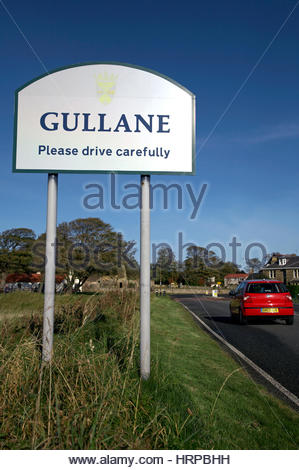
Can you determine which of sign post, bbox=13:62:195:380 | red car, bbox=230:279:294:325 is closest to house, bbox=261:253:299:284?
red car, bbox=230:279:294:325

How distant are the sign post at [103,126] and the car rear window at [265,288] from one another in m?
9.05

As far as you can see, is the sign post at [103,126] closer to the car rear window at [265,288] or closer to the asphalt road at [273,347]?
the asphalt road at [273,347]

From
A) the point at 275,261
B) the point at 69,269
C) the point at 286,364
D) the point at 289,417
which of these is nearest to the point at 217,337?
the point at 286,364

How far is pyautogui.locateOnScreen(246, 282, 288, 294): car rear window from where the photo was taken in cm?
1354

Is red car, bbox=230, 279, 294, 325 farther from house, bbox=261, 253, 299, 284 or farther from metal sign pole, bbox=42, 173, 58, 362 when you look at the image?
house, bbox=261, 253, 299, 284

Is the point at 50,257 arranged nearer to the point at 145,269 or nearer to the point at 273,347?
the point at 145,269

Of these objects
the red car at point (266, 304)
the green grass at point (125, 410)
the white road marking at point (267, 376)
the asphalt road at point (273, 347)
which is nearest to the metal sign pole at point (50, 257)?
the green grass at point (125, 410)

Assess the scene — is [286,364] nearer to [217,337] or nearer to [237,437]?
[217,337]

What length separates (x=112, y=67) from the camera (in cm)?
581

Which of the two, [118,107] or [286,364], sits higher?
[118,107]

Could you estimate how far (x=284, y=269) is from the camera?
78.0m

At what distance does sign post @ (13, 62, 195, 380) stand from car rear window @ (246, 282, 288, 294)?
905 cm
